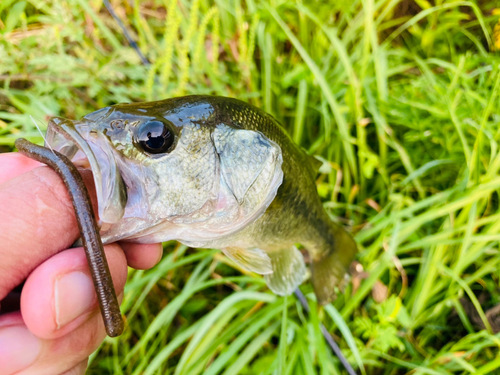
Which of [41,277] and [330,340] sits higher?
[41,277]

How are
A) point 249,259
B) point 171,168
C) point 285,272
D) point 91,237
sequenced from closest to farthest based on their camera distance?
point 91,237 → point 171,168 → point 249,259 → point 285,272

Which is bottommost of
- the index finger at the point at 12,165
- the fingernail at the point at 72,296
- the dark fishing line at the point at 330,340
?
the dark fishing line at the point at 330,340

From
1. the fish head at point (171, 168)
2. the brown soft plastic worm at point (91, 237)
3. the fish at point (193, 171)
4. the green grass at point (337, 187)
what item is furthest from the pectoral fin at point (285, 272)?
the brown soft plastic worm at point (91, 237)

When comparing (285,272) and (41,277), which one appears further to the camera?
(285,272)

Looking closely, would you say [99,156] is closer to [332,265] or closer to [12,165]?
[12,165]

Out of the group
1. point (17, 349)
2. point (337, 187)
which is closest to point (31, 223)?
point (17, 349)

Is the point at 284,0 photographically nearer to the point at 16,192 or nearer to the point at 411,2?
the point at 411,2

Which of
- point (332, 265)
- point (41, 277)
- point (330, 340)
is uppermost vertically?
point (41, 277)

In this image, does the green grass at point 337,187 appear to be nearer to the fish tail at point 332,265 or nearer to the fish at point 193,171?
the fish tail at point 332,265
